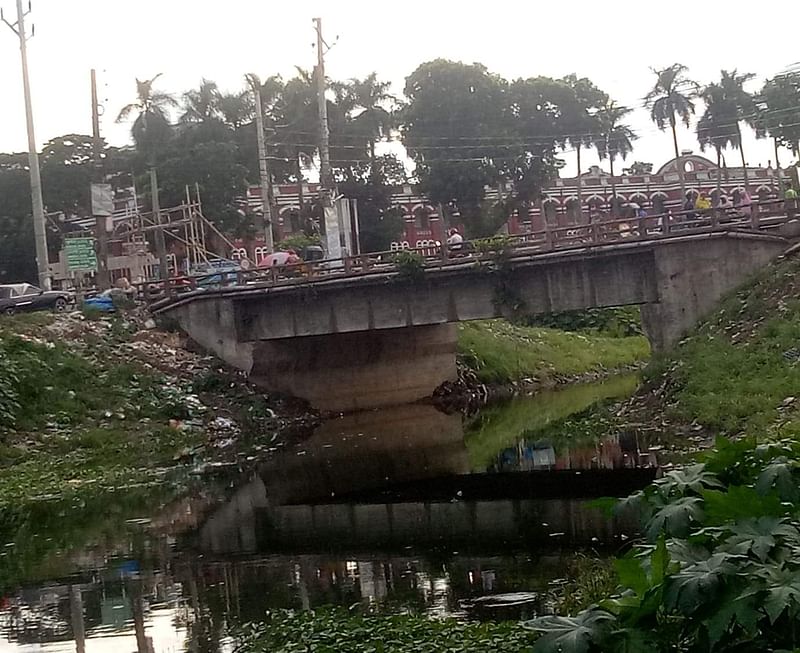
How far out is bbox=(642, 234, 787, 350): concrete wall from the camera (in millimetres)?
28312

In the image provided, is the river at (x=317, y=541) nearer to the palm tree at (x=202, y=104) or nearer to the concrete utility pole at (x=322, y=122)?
the concrete utility pole at (x=322, y=122)

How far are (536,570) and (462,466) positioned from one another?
11.0 m

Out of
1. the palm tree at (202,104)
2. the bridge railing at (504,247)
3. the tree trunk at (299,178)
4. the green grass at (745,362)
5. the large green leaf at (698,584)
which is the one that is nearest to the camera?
the large green leaf at (698,584)

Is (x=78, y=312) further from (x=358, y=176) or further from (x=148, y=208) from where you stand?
(x=358, y=176)

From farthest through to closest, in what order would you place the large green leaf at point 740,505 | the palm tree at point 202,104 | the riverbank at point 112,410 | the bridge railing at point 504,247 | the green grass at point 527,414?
the palm tree at point 202,104 < the bridge railing at point 504,247 < the green grass at point 527,414 < the riverbank at point 112,410 < the large green leaf at point 740,505

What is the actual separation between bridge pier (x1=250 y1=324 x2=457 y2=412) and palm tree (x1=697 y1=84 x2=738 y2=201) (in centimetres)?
4008

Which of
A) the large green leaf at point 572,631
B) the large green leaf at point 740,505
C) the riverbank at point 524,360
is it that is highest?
the riverbank at point 524,360

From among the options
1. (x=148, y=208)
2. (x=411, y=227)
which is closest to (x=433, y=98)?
(x=411, y=227)

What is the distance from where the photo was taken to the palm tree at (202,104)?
6203cm

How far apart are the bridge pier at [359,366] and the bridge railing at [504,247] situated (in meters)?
2.94

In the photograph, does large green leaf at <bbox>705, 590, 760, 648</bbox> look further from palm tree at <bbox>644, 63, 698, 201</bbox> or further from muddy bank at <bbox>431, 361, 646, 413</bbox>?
palm tree at <bbox>644, 63, 698, 201</bbox>

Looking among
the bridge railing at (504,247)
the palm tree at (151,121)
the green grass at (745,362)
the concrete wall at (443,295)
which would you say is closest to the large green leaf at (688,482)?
the green grass at (745,362)

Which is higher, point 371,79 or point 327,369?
point 371,79

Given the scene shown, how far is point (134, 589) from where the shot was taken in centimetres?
1340
